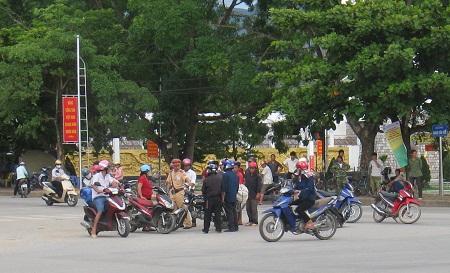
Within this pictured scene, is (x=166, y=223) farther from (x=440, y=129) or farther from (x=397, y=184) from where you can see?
(x=440, y=129)

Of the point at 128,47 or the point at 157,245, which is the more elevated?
the point at 128,47

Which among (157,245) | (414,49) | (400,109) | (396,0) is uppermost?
(396,0)

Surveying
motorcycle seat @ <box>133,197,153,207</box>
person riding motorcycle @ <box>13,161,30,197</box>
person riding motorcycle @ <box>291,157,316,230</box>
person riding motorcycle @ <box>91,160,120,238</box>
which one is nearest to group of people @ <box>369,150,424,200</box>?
motorcycle seat @ <box>133,197,153,207</box>

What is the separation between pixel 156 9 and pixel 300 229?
20.0 metres

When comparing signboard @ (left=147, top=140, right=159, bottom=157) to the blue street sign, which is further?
signboard @ (left=147, top=140, right=159, bottom=157)

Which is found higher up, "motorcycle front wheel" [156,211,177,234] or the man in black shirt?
the man in black shirt

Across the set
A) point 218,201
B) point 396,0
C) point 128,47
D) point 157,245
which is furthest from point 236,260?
point 128,47

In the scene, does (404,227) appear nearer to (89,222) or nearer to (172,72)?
(89,222)

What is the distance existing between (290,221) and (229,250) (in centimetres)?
204

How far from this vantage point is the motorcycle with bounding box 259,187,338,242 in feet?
59.2

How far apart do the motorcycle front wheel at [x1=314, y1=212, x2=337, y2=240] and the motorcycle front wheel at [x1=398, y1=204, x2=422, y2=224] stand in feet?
14.1

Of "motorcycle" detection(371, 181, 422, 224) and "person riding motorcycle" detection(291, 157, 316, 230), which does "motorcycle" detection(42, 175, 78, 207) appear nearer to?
"motorcycle" detection(371, 181, 422, 224)

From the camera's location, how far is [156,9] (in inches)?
1437

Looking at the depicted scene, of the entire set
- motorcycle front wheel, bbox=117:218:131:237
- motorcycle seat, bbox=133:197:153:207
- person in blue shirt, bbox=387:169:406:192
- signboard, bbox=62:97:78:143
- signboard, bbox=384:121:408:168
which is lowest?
motorcycle front wheel, bbox=117:218:131:237
